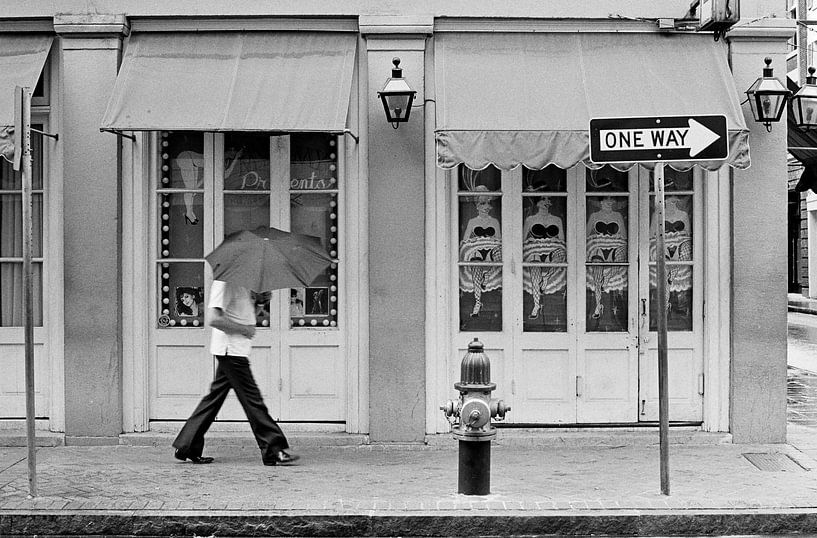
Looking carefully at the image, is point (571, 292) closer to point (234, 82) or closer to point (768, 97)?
point (768, 97)

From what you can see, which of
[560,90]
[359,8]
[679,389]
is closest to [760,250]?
[679,389]

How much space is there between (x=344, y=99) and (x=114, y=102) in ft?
6.53

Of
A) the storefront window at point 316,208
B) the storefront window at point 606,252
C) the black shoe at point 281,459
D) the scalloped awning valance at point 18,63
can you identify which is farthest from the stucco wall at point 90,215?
the storefront window at point 606,252

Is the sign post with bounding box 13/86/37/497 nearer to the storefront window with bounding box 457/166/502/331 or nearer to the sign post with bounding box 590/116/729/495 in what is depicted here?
the storefront window with bounding box 457/166/502/331

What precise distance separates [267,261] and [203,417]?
59.3 inches

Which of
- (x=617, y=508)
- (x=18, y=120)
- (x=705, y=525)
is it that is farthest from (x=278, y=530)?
(x=18, y=120)

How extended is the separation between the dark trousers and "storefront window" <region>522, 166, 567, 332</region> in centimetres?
264

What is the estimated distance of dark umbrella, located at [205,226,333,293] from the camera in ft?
25.2

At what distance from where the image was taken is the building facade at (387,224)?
893cm

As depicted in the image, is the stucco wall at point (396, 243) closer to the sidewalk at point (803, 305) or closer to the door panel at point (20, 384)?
the door panel at point (20, 384)

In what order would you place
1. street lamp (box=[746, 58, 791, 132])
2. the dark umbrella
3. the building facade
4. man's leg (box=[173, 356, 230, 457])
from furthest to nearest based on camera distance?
the building facade, street lamp (box=[746, 58, 791, 132]), man's leg (box=[173, 356, 230, 457]), the dark umbrella

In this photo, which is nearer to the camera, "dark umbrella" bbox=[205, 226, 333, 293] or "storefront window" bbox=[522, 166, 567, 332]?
"dark umbrella" bbox=[205, 226, 333, 293]

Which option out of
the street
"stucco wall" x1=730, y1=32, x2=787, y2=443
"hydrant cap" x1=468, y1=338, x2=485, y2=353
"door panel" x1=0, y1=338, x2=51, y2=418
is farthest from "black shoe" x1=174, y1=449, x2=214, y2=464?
the street

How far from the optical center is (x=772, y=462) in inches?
332
